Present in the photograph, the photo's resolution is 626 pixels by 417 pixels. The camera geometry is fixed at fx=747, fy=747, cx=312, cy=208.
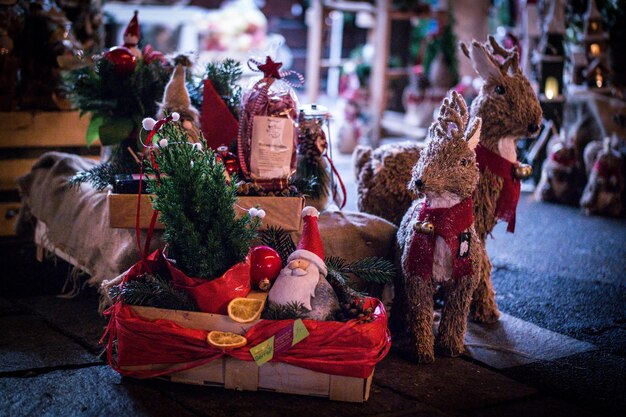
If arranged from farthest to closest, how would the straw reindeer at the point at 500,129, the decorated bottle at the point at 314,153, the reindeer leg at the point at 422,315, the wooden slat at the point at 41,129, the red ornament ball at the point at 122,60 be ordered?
1. the wooden slat at the point at 41,129
2. the red ornament ball at the point at 122,60
3. the decorated bottle at the point at 314,153
4. the straw reindeer at the point at 500,129
5. the reindeer leg at the point at 422,315

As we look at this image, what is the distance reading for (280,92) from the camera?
2.64 m

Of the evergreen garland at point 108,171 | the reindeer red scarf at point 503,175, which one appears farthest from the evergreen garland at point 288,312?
the reindeer red scarf at point 503,175

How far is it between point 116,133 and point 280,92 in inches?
29.3

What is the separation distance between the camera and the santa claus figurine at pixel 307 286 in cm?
219

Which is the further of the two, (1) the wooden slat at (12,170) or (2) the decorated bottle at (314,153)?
(1) the wooden slat at (12,170)

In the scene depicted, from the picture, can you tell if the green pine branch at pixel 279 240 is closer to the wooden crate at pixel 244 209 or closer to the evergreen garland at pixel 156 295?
the wooden crate at pixel 244 209

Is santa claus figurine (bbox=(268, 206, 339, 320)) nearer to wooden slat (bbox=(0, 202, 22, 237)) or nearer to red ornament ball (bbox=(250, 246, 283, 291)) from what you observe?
red ornament ball (bbox=(250, 246, 283, 291))

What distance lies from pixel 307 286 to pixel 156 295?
1.46 ft

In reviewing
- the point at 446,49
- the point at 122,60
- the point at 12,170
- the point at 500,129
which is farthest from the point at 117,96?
the point at 446,49

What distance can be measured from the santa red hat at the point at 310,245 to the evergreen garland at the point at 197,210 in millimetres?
177

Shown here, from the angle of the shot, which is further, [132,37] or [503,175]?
[132,37]

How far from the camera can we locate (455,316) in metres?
2.50

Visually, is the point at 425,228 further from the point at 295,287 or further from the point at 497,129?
the point at 497,129

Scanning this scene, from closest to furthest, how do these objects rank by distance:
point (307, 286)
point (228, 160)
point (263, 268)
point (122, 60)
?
point (307, 286), point (263, 268), point (228, 160), point (122, 60)
